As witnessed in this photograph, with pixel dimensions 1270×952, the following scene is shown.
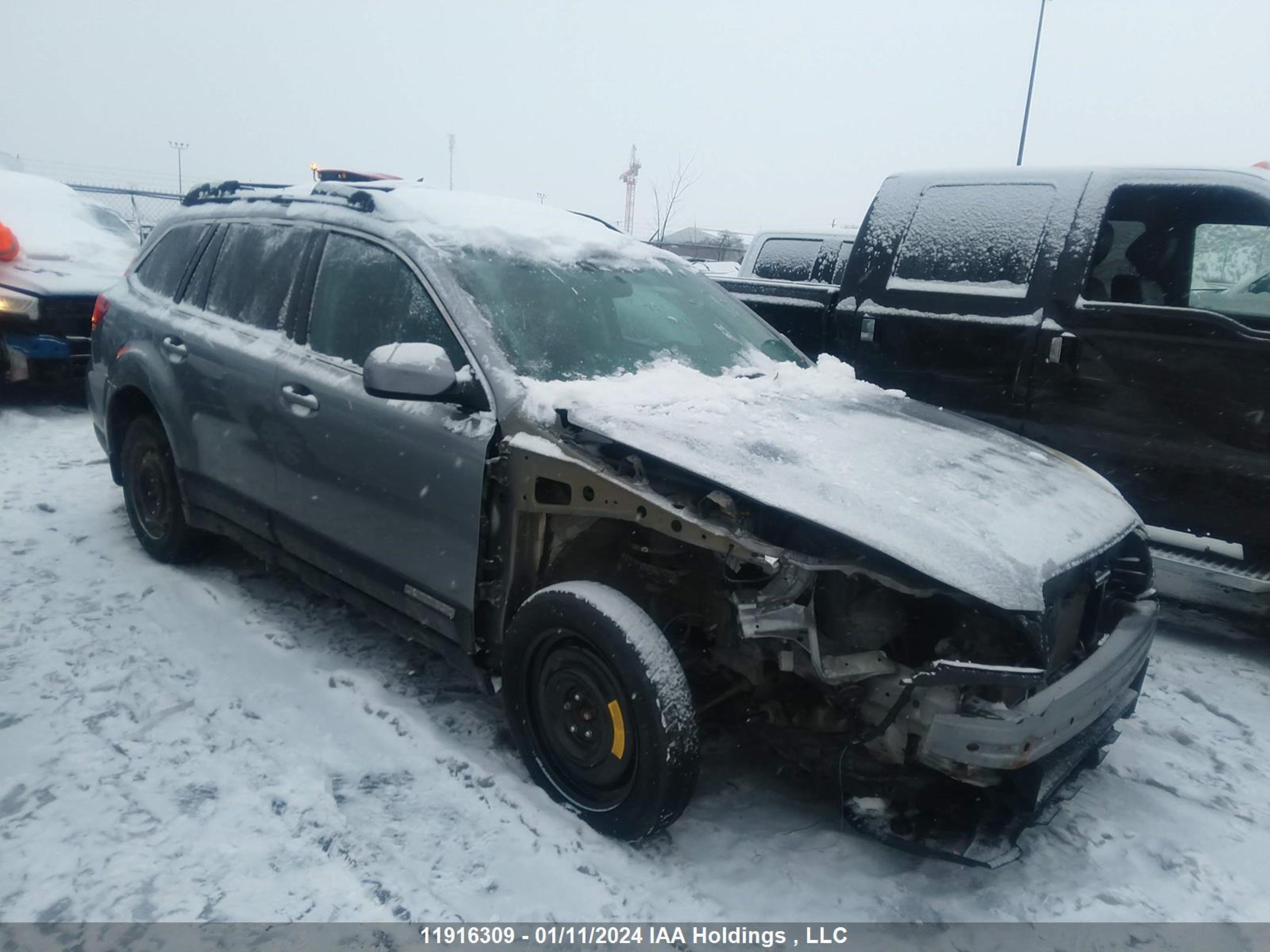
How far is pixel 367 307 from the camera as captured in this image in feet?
11.0

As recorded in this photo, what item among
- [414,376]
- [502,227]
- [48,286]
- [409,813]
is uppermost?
[502,227]

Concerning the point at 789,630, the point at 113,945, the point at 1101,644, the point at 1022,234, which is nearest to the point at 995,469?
the point at 1101,644

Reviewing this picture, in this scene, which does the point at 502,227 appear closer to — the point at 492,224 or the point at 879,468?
the point at 492,224

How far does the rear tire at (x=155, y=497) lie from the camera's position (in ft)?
14.3

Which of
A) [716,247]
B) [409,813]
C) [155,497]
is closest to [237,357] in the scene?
[155,497]

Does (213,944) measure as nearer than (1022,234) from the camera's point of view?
Yes

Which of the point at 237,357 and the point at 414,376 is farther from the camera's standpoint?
the point at 237,357

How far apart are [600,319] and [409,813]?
1.75 m

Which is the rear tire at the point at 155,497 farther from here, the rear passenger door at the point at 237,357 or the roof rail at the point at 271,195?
the roof rail at the point at 271,195

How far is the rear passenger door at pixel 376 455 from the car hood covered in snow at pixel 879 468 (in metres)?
0.35

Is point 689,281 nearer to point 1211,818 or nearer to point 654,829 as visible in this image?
point 654,829

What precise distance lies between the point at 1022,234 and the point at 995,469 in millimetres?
2153

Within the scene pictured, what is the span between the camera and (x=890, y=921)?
2461 mm

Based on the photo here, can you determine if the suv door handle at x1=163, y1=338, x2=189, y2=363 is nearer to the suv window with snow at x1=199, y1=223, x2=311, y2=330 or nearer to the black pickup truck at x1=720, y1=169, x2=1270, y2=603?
the suv window with snow at x1=199, y1=223, x2=311, y2=330
